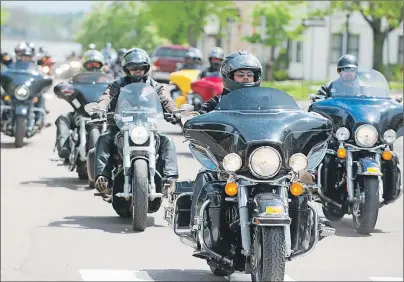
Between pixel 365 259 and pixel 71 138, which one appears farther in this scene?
pixel 71 138

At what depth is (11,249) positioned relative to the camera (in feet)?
33.2

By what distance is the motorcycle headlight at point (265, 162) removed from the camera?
7.57 m

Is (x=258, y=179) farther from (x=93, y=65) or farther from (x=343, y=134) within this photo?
(x=93, y=65)

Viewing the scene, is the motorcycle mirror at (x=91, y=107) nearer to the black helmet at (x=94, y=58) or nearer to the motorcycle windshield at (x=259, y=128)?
the motorcycle windshield at (x=259, y=128)

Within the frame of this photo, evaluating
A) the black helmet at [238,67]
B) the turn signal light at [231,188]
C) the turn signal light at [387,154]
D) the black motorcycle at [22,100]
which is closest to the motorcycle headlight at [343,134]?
the turn signal light at [387,154]

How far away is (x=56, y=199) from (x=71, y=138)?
782mm

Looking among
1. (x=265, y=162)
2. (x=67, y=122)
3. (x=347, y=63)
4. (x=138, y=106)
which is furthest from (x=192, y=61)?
(x=265, y=162)

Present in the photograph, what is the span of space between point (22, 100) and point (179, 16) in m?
12.5

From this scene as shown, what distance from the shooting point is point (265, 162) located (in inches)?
299

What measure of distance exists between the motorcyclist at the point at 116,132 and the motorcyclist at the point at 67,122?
1.84m

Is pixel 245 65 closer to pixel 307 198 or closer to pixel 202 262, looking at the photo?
pixel 307 198

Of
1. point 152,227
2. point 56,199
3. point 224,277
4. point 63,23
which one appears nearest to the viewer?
point 63,23

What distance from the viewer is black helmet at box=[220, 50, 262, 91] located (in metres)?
7.67

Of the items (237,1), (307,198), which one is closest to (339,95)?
(307,198)
